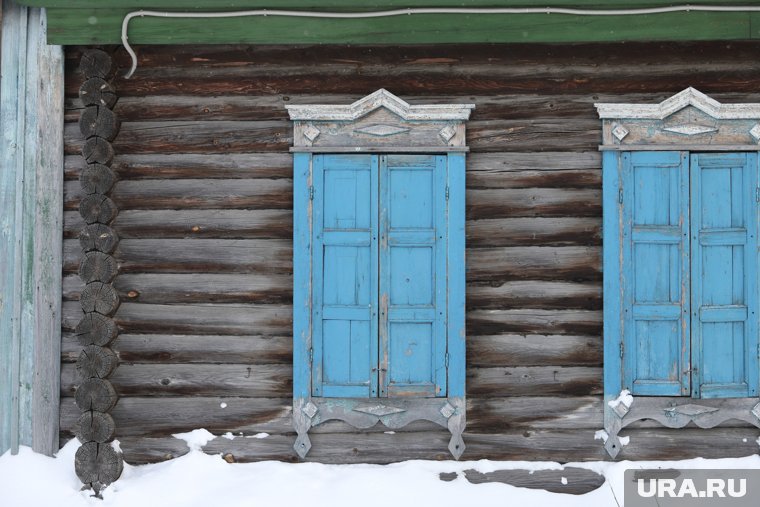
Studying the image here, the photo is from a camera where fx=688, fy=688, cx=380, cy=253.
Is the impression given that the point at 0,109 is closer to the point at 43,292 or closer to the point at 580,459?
the point at 43,292

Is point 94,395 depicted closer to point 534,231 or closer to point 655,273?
point 534,231

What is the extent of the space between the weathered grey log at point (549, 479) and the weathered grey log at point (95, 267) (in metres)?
2.79

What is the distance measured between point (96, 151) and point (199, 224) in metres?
0.84

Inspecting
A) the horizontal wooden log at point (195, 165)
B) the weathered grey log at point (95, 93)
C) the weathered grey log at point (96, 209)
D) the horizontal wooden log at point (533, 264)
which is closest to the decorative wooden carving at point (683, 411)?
the horizontal wooden log at point (533, 264)

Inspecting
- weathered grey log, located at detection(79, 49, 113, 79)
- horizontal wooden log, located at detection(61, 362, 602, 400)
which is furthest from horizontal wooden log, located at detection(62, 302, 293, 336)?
weathered grey log, located at detection(79, 49, 113, 79)

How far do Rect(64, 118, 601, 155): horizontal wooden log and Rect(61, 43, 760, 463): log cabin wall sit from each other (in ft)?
0.05

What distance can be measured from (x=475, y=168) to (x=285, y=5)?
1.71 meters

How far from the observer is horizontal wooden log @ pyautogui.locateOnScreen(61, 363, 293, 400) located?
4.80 metres

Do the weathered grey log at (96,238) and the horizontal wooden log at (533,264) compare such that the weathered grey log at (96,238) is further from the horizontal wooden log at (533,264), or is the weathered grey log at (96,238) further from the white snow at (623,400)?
the white snow at (623,400)

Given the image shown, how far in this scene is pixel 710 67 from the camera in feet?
15.7

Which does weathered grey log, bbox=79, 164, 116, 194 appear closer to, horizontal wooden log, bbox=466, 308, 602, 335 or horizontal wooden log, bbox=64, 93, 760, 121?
horizontal wooden log, bbox=64, 93, 760, 121

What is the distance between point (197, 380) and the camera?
4805 mm

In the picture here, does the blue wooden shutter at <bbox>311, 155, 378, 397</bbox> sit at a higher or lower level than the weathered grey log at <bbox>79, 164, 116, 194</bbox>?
lower

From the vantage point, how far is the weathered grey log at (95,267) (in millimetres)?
4633
